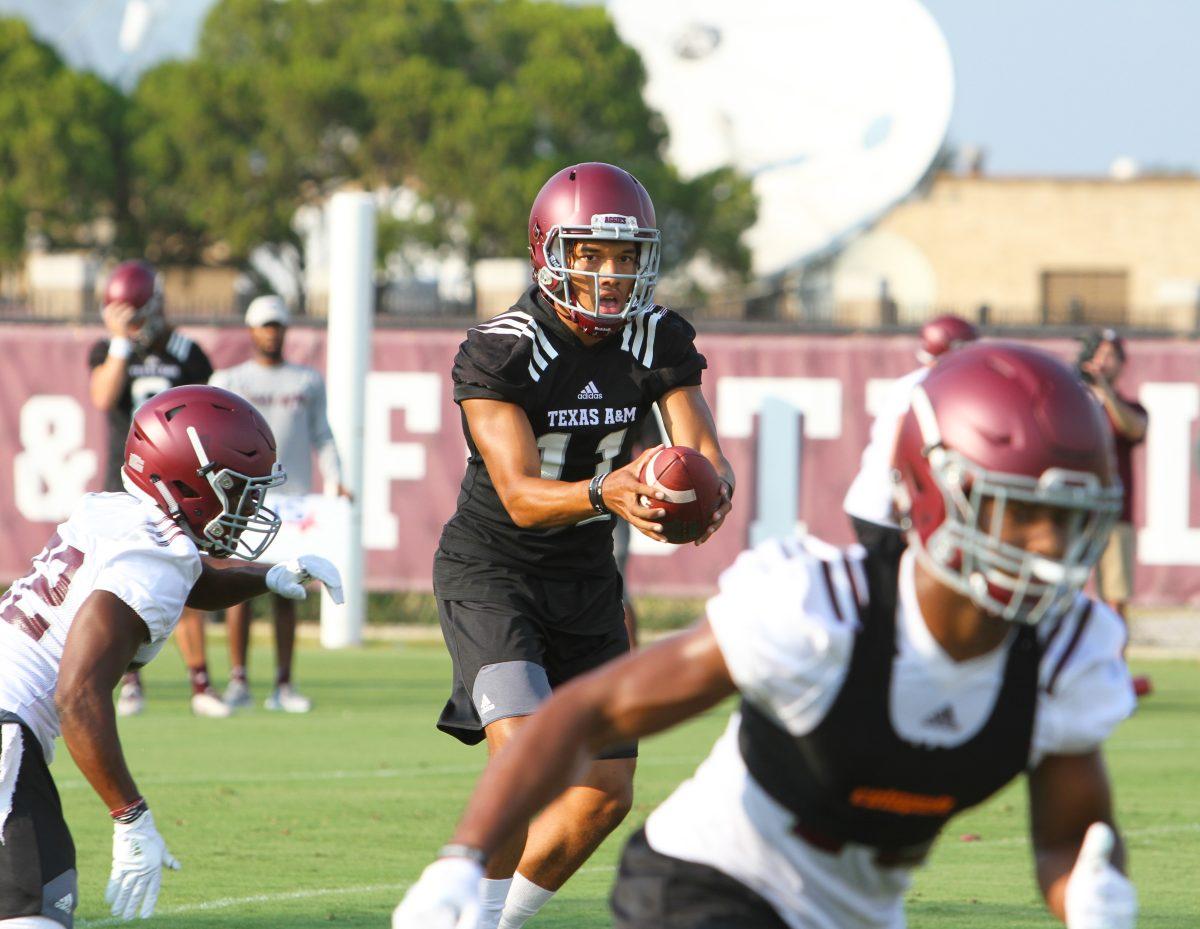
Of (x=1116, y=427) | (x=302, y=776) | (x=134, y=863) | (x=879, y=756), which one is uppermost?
(x=879, y=756)

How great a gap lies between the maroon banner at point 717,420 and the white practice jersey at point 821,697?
38.1 ft

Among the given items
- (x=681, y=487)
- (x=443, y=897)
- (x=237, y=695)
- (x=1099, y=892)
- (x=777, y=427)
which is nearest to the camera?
(x=443, y=897)

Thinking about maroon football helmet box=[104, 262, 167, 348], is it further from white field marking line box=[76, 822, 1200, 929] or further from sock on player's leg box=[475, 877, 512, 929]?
sock on player's leg box=[475, 877, 512, 929]

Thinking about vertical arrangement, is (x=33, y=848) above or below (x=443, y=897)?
below

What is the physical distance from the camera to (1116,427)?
38.3 feet

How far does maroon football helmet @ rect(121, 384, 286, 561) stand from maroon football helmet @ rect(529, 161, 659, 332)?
107 cm

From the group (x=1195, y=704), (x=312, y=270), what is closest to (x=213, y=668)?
(x=1195, y=704)

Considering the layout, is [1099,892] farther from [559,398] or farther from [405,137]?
[405,137]

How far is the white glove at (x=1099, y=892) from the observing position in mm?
3119

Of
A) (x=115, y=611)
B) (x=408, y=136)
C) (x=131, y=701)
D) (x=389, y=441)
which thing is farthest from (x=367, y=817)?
(x=408, y=136)

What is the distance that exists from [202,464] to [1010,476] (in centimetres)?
236

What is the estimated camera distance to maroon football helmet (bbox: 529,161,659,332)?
18.5 feet

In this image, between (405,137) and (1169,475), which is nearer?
(1169,475)

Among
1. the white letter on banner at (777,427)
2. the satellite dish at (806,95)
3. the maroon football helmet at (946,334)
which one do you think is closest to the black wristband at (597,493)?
the maroon football helmet at (946,334)
